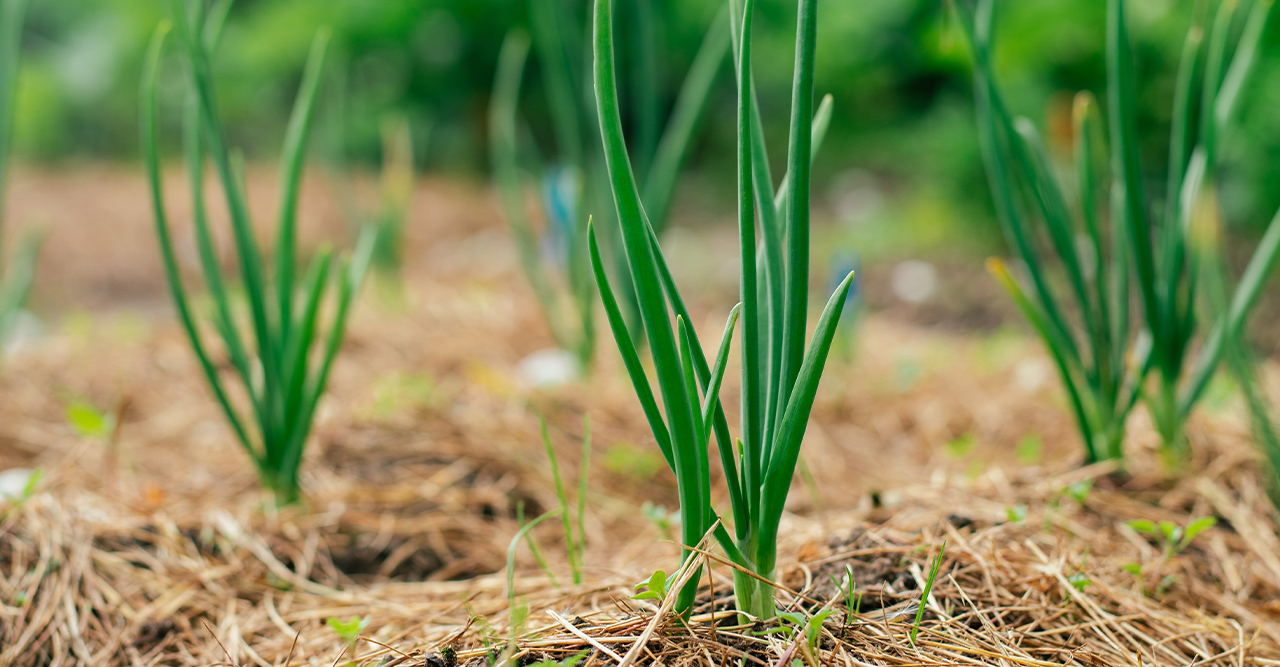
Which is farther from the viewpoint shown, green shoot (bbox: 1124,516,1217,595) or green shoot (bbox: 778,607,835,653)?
green shoot (bbox: 1124,516,1217,595)

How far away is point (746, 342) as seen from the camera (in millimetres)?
568

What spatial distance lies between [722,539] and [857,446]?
1.00 m

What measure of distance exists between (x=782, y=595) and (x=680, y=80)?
21.2 ft

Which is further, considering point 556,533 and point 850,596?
point 556,533

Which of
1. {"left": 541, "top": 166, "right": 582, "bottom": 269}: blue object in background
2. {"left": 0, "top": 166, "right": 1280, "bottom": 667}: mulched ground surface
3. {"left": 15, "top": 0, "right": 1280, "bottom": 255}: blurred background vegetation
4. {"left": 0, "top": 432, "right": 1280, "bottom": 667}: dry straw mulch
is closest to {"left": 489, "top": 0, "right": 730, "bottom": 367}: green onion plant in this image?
{"left": 541, "top": 166, "right": 582, "bottom": 269}: blue object in background

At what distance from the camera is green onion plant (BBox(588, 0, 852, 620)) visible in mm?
521

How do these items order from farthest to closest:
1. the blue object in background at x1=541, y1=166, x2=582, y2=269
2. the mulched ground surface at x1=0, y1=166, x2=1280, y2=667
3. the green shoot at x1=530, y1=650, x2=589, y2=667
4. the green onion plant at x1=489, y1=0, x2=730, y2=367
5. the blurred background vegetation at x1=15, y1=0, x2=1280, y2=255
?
the blurred background vegetation at x1=15, y1=0, x2=1280, y2=255, the blue object in background at x1=541, y1=166, x2=582, y2=269, the green onion plant at x1=489, y1=0, x2=730, y2=367, the mulched ground surface at x1=0, y1=166, x2=1280, y2=667, the green shoot at x1=530, y1=650, x2=589, y2=667

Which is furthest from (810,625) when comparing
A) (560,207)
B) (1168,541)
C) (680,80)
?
(680,80)

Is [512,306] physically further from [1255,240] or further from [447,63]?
[447,63]

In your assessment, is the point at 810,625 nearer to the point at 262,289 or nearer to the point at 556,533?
the point at 556,533

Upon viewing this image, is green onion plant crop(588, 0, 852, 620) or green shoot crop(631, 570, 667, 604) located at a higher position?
green onion plant crop(588, 0, 852, 620)

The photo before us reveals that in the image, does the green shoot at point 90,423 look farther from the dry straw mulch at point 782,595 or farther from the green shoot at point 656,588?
the green shoot at point 656,588

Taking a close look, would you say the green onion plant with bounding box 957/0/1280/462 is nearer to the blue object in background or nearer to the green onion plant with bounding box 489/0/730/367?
Result: the green onion plant with bounding box 489/0/730/367

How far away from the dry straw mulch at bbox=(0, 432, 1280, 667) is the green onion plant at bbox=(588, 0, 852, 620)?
43mm
